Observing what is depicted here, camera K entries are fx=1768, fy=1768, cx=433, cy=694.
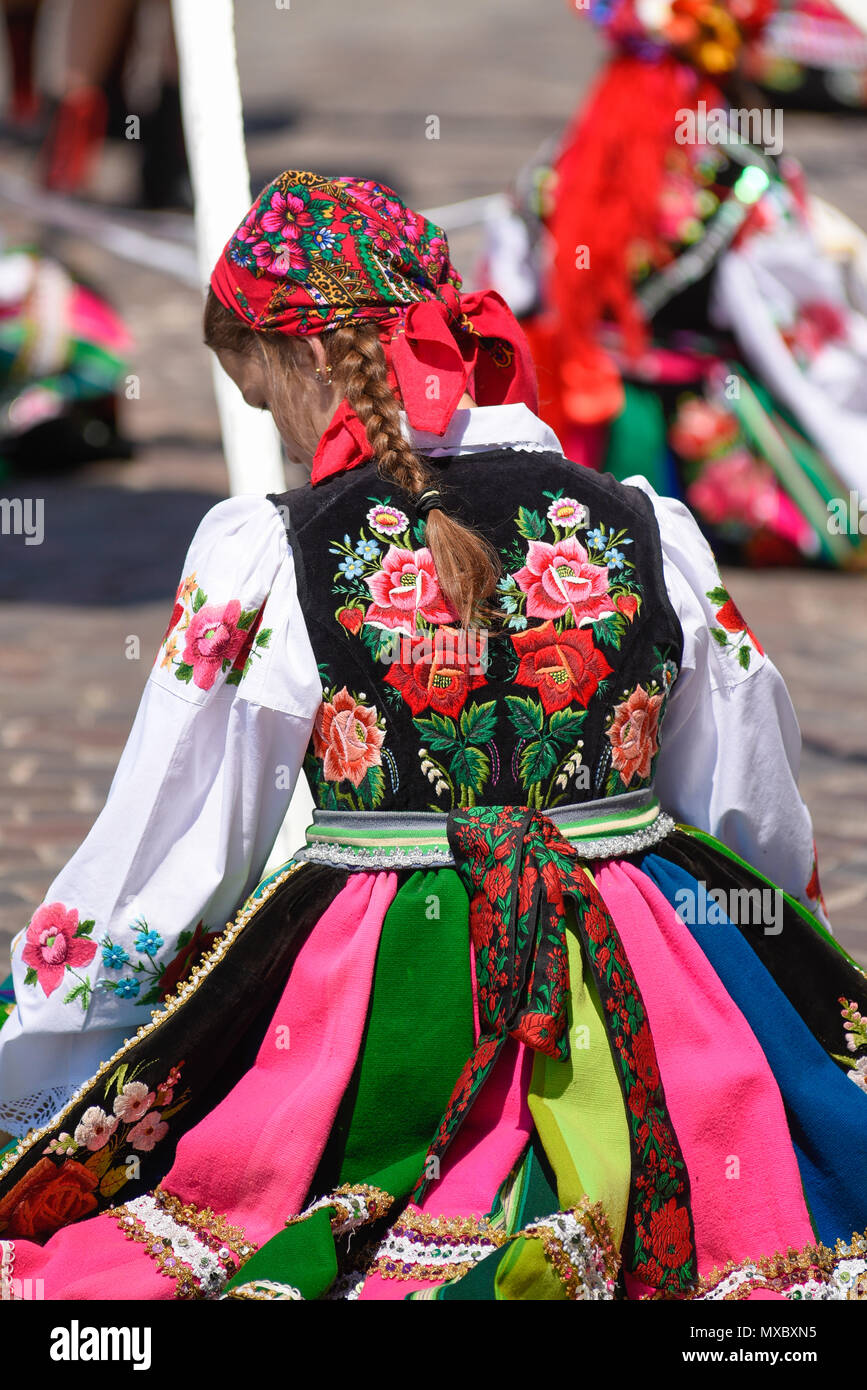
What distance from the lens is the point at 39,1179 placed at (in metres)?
2.10

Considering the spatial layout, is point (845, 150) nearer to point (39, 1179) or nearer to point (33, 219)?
point (33, 219)

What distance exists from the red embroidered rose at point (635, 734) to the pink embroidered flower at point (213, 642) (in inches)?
18.5

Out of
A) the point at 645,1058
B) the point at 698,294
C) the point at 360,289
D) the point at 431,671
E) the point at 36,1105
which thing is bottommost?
the point at 36,1105

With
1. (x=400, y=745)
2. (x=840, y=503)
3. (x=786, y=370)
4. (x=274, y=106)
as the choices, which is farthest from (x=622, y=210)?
(x=274, y=106)

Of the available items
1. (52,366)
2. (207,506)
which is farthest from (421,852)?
(52,366)

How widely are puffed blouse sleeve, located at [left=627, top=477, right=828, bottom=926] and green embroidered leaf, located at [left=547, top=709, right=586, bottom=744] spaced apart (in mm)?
192

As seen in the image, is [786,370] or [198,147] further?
[786,370]

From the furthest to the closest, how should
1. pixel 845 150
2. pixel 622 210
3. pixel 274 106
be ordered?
1. pixel 274 106
2. pixel 845 150
3. pixel 622 210

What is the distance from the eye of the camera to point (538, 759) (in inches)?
83.7

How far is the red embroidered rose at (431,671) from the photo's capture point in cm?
208

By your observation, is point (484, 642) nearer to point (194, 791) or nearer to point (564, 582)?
point (564, 582)

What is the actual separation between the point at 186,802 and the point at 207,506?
473 centimetres

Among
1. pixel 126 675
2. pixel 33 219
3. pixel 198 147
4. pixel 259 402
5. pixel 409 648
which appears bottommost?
pixel 126 675
